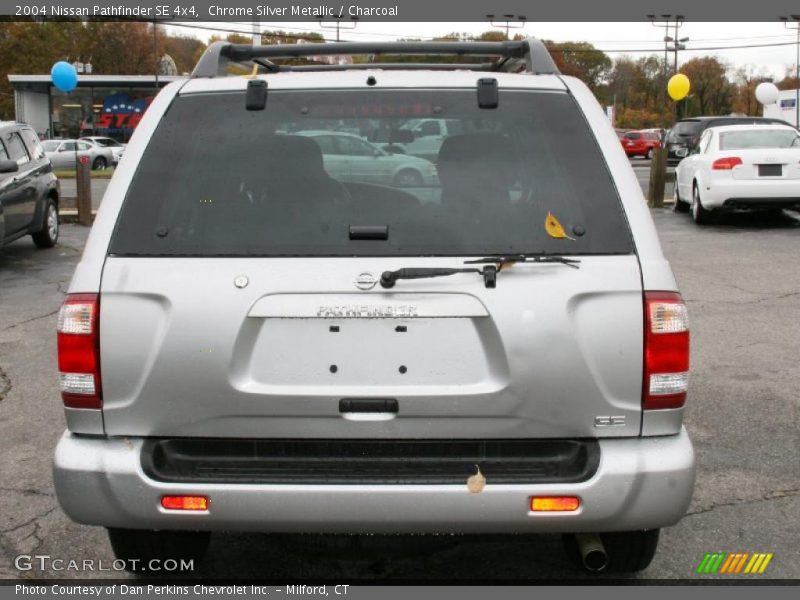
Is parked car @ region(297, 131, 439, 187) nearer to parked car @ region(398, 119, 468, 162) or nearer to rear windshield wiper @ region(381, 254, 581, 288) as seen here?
parked car @ region(398, 119, 468, 162)

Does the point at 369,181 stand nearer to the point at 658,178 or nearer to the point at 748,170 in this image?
the point at 748,170

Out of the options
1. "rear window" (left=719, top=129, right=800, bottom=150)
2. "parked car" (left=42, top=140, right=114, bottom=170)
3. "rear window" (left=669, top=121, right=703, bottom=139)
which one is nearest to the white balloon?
"rear window" (left=669, top=121, right=703, bottom=139)

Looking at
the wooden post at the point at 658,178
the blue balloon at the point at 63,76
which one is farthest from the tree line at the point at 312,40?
the wooden post at the point at 658,178

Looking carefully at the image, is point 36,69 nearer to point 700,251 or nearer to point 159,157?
point 700,251

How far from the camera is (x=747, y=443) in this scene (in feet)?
18.2

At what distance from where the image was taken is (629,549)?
11.8 ft

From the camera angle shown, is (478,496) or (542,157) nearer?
(478,496)

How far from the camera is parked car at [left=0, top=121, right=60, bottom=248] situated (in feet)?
38.5

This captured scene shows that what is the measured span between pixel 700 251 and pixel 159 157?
11044mm

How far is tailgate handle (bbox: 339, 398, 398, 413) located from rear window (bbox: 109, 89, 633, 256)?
0.45 m

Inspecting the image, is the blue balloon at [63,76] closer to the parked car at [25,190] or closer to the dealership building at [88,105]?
the parked car at [25,190]

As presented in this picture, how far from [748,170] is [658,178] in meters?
4.11

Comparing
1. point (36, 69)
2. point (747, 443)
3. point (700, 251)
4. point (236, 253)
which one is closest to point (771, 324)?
point (747, 443)

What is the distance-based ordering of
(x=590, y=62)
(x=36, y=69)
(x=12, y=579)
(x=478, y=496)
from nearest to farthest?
(x=478, y=496), (x=12, y=579), (x=36, y=69), (x=590, y=62)
